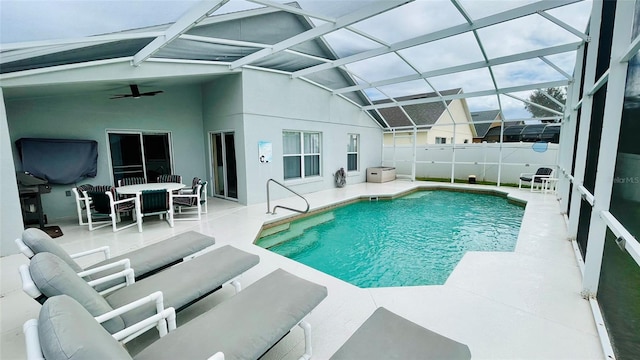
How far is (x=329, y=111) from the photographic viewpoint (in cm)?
985

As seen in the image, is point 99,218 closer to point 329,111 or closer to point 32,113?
point 32,113

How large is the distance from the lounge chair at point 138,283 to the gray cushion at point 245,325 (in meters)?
0.41

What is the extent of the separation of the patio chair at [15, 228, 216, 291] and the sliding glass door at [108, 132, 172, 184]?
482 centimetres

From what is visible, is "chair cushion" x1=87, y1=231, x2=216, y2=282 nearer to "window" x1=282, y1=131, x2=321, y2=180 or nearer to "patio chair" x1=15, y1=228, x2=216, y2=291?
"patio chair" x1=15, y1=228, x2=216, y2=291

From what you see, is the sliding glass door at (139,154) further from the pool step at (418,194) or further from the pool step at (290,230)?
the pool step at (418,194)

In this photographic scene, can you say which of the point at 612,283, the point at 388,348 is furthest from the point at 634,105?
the point at 388,348

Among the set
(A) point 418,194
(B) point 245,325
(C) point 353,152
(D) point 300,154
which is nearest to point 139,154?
(D) point 300,154

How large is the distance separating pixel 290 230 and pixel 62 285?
4572mm

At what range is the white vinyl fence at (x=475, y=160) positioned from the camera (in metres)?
10.5

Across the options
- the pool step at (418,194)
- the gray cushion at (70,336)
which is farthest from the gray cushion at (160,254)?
the pool step at (418,194)

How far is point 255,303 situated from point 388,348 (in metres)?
1.02

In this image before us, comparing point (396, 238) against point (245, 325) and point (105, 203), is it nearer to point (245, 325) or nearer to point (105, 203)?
point (245, 325)

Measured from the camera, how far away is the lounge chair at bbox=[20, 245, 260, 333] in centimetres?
157

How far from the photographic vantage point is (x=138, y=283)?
7.70 feet
